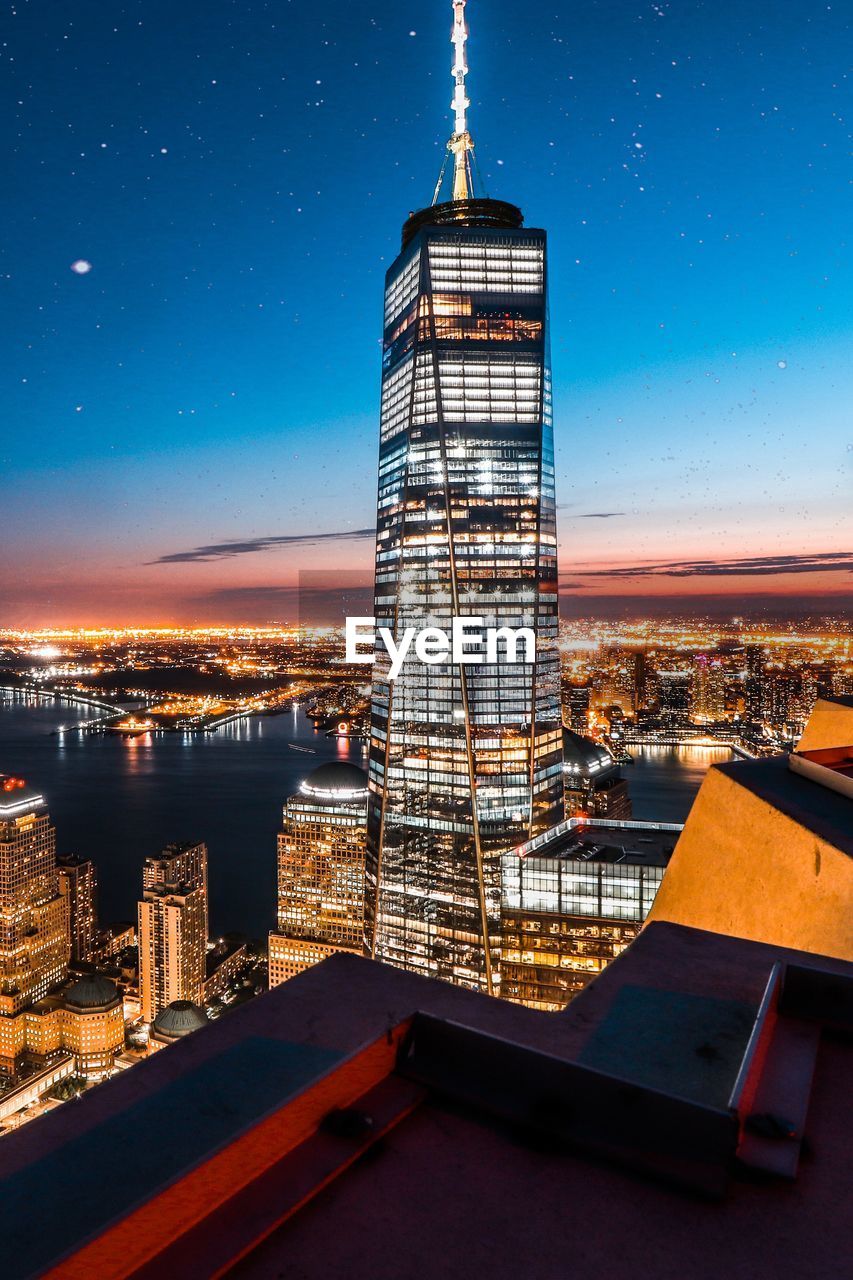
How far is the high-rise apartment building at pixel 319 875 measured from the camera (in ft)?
→ 106

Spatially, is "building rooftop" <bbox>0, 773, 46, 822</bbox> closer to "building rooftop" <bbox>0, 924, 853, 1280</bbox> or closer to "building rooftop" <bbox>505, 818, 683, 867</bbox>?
"building rooftop" <bbox>505, 818, 683, 867</bbox>

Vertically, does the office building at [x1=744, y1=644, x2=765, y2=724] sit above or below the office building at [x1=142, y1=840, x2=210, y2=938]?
above

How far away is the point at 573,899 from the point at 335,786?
21.6 m

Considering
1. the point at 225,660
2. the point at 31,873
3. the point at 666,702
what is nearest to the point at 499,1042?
the point at 31,873

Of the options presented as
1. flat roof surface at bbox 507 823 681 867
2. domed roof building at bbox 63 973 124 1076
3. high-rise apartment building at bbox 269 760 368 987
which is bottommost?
domed roof building at bbox 63 973 124 1076

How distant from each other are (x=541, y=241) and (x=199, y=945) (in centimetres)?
3163

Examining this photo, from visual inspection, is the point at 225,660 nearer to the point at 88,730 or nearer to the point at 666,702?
the point at 88,730

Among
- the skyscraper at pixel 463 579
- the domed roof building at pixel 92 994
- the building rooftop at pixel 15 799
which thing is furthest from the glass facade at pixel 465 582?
the building rooftop at pixel 15 799

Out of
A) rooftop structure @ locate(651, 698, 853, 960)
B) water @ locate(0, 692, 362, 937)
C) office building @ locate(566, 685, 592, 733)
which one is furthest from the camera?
office building @ locate(566, 685, 592, 733)

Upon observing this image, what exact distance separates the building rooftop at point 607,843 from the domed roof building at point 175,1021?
55.9ft

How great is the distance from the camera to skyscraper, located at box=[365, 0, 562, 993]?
25.9 metres

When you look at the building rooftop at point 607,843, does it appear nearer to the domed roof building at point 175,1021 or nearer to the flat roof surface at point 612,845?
the flat roof surface at point 612,845

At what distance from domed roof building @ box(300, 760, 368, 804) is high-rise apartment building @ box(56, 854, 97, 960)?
36.1 feet

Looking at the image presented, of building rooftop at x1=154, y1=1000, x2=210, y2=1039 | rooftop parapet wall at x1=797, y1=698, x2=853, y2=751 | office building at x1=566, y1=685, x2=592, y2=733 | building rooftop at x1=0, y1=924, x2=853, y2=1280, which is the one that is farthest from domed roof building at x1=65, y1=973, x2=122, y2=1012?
office building at x1=566, y1=685, x2=592, y2=733
